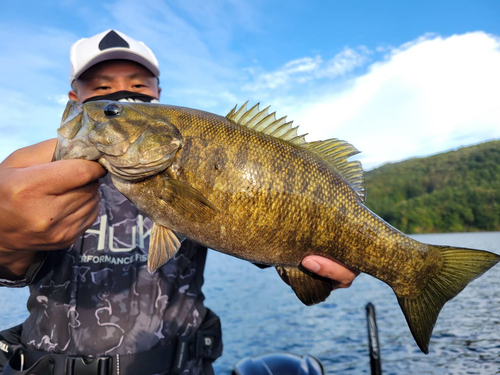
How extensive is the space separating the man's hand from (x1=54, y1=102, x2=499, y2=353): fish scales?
0.18ft

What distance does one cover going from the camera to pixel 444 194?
319ft

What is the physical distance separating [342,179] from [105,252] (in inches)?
97.1

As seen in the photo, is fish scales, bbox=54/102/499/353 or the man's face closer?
Answer: fish scales, bbox=54/102/499/353

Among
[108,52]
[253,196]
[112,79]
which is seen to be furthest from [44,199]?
[108,52]

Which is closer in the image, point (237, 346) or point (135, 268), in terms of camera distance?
point (135, 268)

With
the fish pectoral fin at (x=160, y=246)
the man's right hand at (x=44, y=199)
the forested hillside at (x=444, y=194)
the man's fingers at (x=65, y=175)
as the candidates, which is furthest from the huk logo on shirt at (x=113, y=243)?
the forested hillside at (x=444, y=194)

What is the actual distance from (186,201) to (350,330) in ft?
67.3

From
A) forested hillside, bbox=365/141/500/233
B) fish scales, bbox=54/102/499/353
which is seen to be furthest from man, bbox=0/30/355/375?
forested hillside, bbox=365/141/500/233

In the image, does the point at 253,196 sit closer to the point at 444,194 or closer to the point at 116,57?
the point at 116,57

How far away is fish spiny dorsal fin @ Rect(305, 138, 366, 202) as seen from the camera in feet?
9.91

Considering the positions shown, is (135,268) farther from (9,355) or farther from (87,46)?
(87,46)

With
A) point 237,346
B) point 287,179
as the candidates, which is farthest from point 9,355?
point 237,346

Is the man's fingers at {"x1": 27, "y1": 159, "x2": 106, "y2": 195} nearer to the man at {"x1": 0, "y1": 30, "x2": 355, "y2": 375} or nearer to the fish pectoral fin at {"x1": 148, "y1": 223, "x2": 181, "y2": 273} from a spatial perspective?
the man at {"x1": 0, "y1": 30, "x2": 355, "y2": 375}

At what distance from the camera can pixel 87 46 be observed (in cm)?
454
